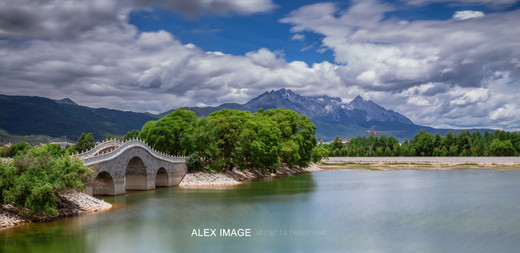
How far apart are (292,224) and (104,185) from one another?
859 inches

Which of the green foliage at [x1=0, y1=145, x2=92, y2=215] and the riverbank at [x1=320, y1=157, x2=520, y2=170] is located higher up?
the green foliage at [x1=0, y1=145, x2=92, y2=215]

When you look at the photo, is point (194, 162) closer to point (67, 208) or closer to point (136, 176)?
point (136, 176)

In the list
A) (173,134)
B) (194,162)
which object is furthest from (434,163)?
(173,134)

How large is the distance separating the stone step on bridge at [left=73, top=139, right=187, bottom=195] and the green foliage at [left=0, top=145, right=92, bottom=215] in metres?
6.35

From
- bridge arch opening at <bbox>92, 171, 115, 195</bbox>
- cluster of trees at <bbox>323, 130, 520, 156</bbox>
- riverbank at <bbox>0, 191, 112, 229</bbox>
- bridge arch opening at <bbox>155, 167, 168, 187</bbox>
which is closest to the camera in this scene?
riverbank at <bbox>0, 191, 112, 229</bbox>

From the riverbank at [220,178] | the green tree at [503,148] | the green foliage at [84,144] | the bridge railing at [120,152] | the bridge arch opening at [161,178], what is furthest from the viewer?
the green tree at [503,148]

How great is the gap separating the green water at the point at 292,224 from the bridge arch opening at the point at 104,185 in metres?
1.53

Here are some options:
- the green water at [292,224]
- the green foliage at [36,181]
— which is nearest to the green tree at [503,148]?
the green water at [292,224]

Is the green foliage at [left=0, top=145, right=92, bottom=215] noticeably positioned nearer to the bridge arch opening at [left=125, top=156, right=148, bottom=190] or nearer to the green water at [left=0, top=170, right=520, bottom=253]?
the green water at [left=0, top=170, right=520, bottom=253]

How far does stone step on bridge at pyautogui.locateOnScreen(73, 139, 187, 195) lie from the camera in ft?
136

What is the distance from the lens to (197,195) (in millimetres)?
47062

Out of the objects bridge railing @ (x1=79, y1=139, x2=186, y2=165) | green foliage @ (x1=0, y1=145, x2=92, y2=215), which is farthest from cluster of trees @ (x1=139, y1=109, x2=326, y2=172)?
green foliage @ (x1=0, y1=145, x2=92, y2=215)

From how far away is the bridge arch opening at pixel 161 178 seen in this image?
5467 cm

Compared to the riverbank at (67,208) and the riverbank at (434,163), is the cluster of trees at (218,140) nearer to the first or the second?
the riverbank at (67,208)
